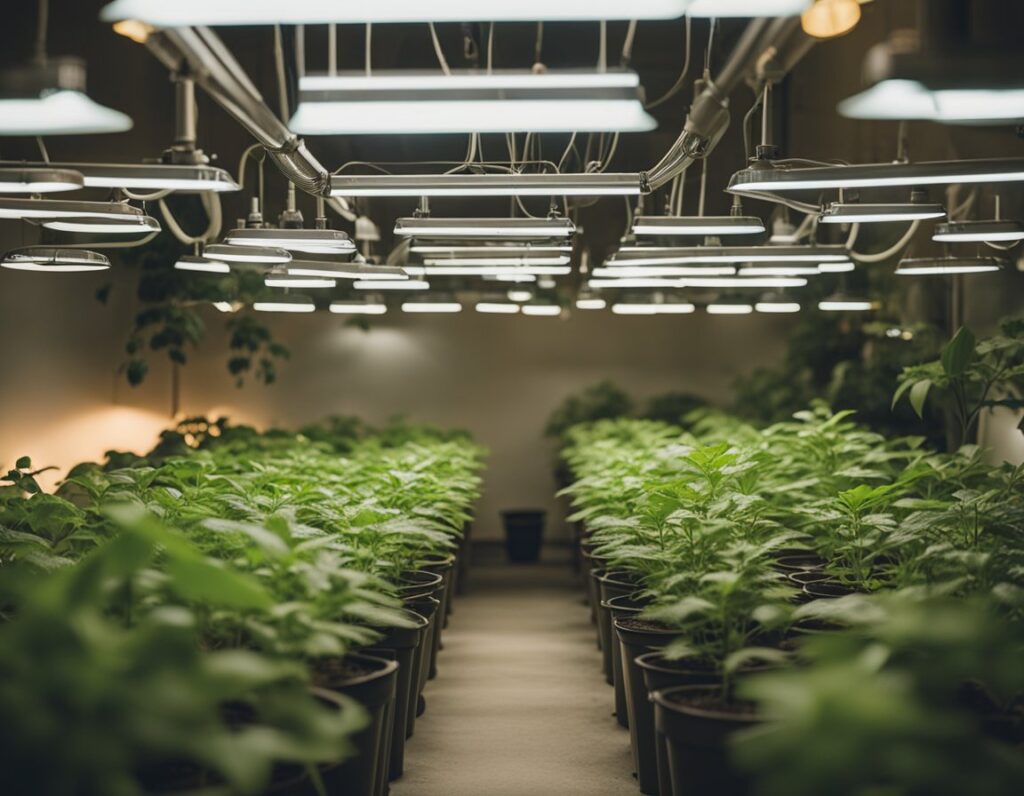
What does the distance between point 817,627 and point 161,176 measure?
2.33 metres

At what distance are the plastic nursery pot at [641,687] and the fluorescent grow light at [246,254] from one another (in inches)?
88.4

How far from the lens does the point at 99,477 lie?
4449 millimetres

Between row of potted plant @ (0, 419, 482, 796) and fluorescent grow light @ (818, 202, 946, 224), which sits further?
fluorescent grow light @ (818, 202, 946, 224)

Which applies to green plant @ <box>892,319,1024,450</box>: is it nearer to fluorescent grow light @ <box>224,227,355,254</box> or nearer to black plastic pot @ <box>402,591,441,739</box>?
black plastic pot @ <box>402,591,441,739</box>

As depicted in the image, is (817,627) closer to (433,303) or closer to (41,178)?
(41,178)

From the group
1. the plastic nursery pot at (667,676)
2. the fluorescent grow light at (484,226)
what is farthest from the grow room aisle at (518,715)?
the fluorescent grow light at (484,226)

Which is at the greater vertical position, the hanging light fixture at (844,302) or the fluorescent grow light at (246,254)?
the fluorescent grow light at (246,254)

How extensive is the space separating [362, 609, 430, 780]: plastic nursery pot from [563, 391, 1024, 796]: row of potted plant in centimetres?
68

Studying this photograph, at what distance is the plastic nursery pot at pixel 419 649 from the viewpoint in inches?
152

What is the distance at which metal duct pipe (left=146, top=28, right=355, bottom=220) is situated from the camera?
8.67 feet

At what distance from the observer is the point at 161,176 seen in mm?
3227

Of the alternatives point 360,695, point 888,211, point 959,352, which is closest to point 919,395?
point 959,352

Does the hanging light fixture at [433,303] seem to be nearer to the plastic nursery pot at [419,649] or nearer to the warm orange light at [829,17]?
the plastic nursery pot at [419,649]

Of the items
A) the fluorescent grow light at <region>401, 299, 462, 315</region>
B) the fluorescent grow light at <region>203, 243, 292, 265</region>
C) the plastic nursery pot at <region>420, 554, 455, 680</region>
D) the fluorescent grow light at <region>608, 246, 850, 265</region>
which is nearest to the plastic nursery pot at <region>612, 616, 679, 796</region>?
the plastic nursery pot at <region>420, 554, 455, 680</region>
